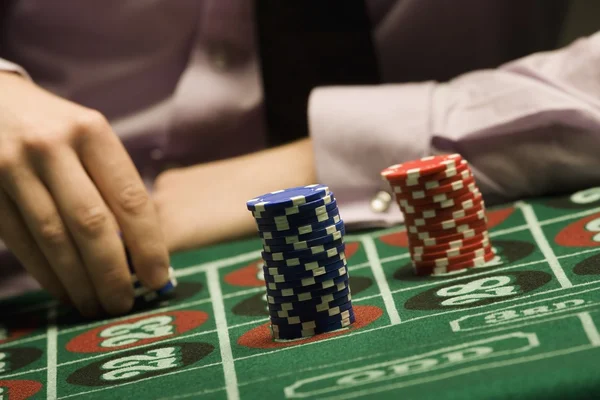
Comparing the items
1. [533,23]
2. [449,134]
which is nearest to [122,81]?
[449,134]

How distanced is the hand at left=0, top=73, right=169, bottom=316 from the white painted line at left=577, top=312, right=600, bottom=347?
120 centimetres

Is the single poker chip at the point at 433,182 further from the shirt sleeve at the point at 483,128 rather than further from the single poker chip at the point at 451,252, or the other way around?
the shirt sleeve at the point at 483,128

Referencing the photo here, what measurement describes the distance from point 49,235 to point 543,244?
1.24m

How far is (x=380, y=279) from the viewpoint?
214 cm

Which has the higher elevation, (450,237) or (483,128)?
(483,128)

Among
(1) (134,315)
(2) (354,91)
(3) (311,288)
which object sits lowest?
(1) (134,315)

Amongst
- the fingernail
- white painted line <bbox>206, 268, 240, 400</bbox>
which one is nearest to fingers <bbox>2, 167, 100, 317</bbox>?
the fingernail

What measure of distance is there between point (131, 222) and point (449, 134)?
1.02 meters

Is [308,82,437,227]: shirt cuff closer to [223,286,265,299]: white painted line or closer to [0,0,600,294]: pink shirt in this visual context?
[0,0,600,294]: pink shirt

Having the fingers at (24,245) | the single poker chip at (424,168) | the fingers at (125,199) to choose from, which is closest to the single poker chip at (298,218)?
the single poker chip at (424,168)

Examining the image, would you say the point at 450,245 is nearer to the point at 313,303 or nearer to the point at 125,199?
the point at 313,303

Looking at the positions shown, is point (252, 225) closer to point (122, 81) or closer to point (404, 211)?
point (404, 211)

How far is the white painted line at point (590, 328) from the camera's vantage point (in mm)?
1342

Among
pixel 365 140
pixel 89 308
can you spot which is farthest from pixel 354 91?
pixel 89 308
